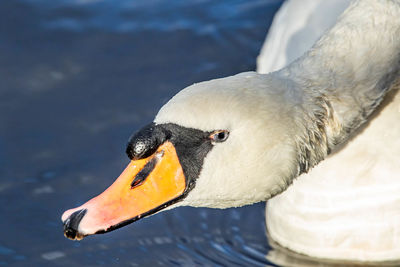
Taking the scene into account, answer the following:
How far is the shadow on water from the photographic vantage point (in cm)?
584

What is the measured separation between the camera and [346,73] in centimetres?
425

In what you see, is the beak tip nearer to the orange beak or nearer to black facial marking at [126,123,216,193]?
the orange beak

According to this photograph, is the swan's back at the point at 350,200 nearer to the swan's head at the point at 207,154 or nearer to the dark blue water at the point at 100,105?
the dark blue water at the point at 100,105

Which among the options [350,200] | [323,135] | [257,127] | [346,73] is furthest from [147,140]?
[350,200]

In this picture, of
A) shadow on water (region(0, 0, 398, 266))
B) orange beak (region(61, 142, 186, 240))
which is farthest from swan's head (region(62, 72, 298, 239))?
shadow on water (region(0, 0, 398, 266))

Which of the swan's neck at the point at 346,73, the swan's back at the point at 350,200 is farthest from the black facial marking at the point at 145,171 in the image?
the swan's back at the point at 350,200

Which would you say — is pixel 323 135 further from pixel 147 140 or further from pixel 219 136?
pixel 147 140

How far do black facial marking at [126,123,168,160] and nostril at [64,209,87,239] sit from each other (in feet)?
1.42

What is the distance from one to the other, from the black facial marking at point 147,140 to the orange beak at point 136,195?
7cm

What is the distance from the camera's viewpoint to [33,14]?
7.93 m

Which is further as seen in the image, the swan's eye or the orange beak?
the orange beak

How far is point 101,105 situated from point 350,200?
2610mm

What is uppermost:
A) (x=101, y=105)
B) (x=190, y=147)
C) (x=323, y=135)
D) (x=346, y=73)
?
(x=101, y=105)

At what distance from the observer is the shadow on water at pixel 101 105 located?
5.84m
